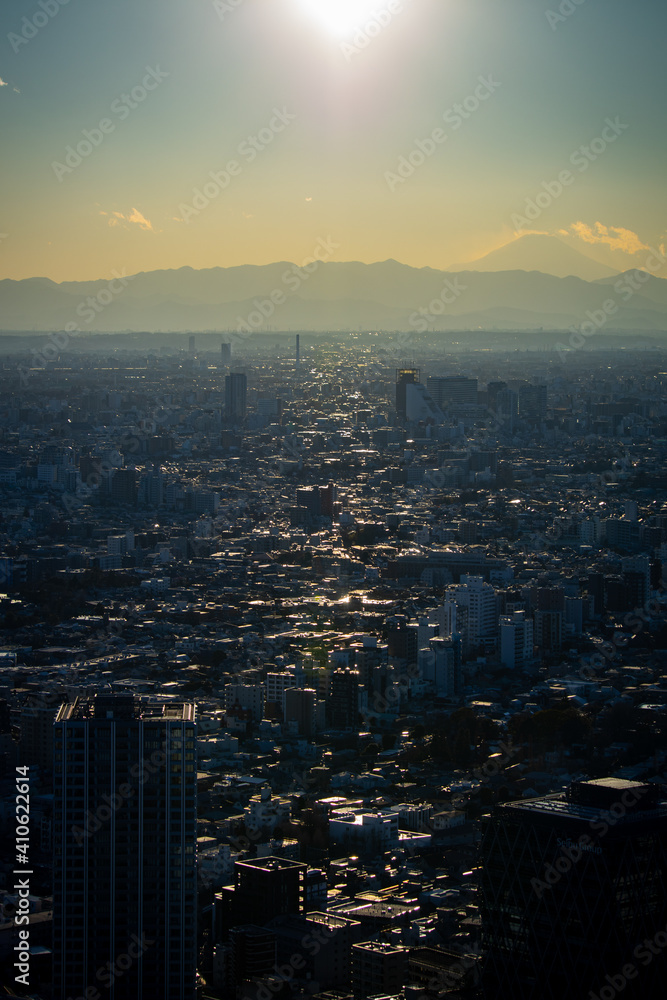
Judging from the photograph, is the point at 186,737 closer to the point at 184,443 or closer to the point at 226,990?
the point at 226,990

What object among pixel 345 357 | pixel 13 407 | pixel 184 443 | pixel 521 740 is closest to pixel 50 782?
pixel 521 740

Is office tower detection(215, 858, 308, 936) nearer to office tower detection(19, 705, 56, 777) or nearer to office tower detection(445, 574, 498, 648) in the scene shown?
office tower detection(19, 705, 56, 777)

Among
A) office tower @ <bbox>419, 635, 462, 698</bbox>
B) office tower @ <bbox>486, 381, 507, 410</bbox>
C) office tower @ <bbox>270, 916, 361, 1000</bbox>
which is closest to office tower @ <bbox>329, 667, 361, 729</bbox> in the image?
office tower @ <bbox>419, 635, 462, 698</bbox>

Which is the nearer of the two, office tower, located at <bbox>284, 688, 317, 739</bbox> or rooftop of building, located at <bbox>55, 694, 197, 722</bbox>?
rooftop of building, located at <bbox>55, 694, 197, 722</bbox>

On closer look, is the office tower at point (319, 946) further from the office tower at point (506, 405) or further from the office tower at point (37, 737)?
the office tower at point (506, 405)

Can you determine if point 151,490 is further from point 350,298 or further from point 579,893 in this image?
point 350,298
